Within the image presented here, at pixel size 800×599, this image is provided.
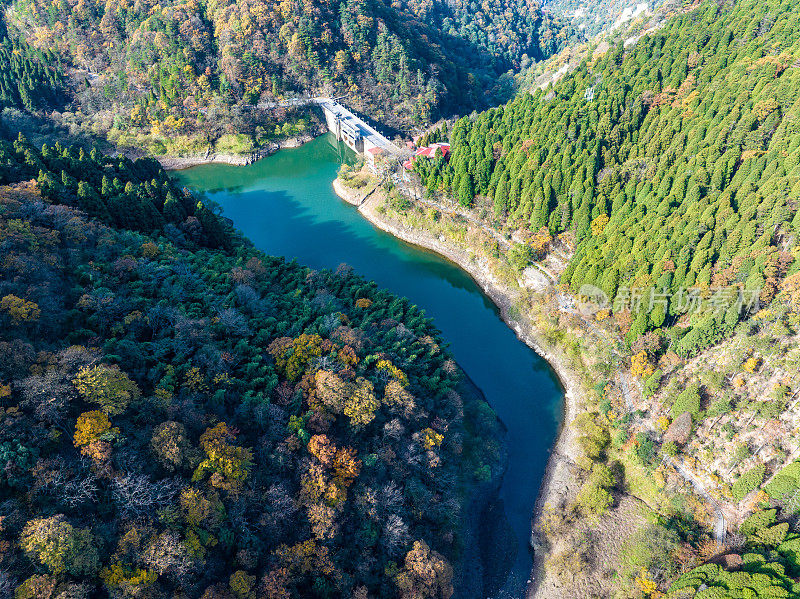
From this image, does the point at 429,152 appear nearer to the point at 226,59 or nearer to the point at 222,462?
the point at 226,59

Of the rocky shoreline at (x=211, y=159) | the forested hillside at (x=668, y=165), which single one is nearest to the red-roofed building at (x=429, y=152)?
the forested hillside at (x=668, y=165)

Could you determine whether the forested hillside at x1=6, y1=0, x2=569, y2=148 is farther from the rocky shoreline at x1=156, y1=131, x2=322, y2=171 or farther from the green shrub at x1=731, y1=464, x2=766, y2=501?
the green shrub at x1=731, y1=464, x2=766, y2=501

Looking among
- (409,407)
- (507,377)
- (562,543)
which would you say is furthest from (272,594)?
(507,377)

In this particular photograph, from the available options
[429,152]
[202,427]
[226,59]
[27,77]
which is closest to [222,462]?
[202,427]

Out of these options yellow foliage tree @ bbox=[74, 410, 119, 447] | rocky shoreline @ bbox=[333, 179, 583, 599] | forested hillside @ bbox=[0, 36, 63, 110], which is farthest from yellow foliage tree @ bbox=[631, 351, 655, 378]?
forested hillside @ bbox=[0, 36, 63, 110]

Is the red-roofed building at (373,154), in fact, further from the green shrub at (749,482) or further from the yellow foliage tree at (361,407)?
the green shrub at (749,482)

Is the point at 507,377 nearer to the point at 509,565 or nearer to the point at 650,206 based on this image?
the point at 509,565
